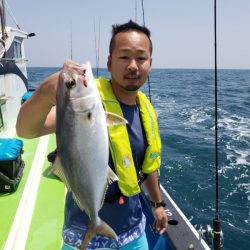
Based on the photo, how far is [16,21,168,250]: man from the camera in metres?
2.01

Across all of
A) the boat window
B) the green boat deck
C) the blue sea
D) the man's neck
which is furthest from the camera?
the boat window

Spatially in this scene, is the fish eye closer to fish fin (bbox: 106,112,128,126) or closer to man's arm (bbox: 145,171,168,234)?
fish fin (bbox: 106,112,128,126)

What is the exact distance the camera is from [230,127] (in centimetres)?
1512

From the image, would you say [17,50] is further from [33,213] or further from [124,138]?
[124,138]

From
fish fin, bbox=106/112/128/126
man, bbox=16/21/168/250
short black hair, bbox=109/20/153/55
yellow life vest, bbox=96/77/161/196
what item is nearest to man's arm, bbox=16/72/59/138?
man, bbox=16/21/168/250

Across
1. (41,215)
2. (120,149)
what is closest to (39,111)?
(120,149)

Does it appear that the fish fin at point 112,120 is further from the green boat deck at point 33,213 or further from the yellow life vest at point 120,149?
the green boat deck at point 33,213

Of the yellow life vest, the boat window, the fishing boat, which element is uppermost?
the boat window

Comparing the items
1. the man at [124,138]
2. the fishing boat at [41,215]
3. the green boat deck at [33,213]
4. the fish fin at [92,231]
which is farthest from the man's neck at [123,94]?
the fishing boat at [41,215]

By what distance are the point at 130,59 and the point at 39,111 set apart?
2.19 feet

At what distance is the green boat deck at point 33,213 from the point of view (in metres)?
3.64

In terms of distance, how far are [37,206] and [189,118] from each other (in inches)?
569

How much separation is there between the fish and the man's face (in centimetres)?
40

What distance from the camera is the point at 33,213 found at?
168 inches
